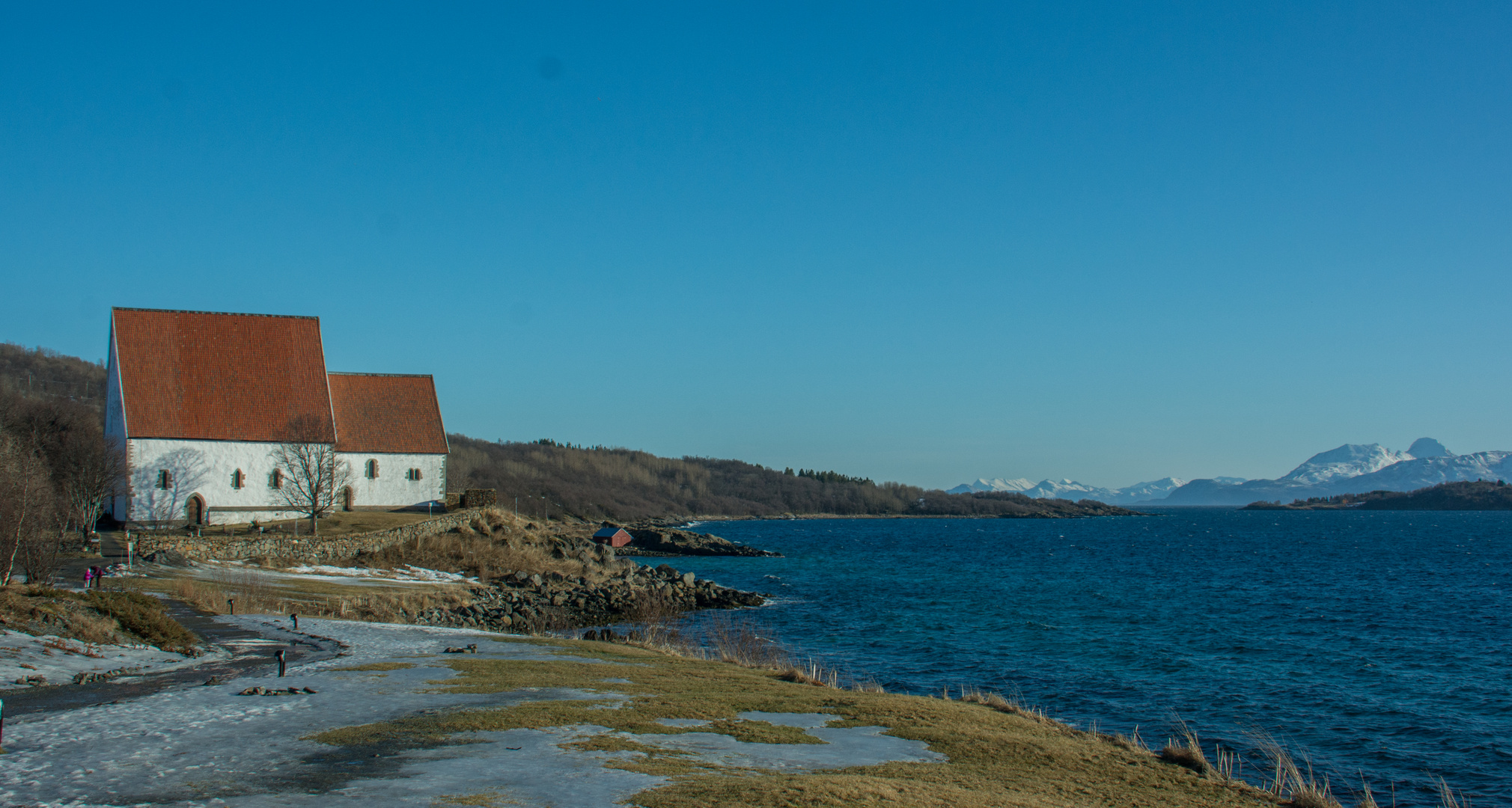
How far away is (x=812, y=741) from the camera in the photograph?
12.7m

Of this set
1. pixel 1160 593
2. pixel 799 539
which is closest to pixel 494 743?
pixel 1160 593

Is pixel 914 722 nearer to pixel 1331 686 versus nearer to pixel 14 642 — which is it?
pixel 14 642

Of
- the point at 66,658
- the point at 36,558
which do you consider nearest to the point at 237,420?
the point at 36,558

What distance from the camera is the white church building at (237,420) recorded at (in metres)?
46.2

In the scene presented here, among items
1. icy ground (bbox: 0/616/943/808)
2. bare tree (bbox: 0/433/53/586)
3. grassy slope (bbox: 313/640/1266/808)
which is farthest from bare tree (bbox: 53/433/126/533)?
grassy slope (bbox: 313/640/1266/808)

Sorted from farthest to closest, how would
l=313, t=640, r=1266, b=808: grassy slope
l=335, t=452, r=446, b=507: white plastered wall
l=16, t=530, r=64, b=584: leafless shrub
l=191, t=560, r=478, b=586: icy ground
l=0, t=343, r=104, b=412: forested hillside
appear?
l=0, t=343, r=104, b=412: forested hillside
l=335, t=452, r=446, b=507: white plastered wall
l=191, t=560, r=478, b=586: icy ground
l=16, t=530, r=64, b=584: leafless shrub
l=313, t=640, r=1266, b=808: grassy slope

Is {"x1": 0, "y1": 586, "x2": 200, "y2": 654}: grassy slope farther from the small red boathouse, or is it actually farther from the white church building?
the small red boathouse

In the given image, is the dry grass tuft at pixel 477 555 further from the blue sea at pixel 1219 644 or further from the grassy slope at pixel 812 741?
the grassy slope at pixel 812 741

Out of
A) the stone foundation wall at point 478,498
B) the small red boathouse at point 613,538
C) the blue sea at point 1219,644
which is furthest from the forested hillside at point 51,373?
the blue sea at point 1219,644

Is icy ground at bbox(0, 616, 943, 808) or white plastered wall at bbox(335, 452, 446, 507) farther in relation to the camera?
white plastered wall at bbox(335, 452, 446, 507)

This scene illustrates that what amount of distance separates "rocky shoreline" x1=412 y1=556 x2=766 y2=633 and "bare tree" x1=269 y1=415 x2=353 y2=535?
1112cm

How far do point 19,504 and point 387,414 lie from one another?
3536 cm

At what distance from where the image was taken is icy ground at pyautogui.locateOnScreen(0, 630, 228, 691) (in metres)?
15.5

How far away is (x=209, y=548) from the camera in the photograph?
37.8 meters
